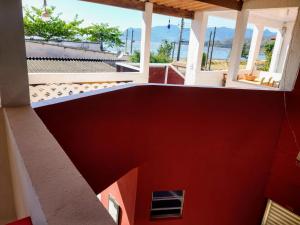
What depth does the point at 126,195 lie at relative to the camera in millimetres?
4953

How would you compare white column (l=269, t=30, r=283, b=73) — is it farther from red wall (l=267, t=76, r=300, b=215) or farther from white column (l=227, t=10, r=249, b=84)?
red wall (l=267, t=76, r=300, b=215)

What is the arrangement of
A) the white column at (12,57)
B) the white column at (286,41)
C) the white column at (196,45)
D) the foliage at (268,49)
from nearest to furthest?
1. the white column at (12,57)
2. the white column at (196,45)
3. the white column at (286,41)
4. the foliage at (268,49)

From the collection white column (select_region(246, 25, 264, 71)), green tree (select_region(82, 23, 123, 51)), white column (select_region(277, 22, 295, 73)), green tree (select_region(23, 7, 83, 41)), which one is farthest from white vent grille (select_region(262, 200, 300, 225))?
green tree (select_region(23, 7, 83, 41))

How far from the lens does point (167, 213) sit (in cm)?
500

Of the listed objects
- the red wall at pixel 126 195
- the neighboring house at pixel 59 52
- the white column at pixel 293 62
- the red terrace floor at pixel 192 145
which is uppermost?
the white column at pixel 293 62

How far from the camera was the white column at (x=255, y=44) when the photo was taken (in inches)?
351

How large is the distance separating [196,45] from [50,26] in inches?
342

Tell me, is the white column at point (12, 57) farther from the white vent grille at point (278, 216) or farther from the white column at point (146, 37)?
the white vent grille at point (278, 216)

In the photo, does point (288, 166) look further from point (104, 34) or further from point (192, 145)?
point (104, 34)

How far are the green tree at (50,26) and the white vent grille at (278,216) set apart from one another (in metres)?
12.1

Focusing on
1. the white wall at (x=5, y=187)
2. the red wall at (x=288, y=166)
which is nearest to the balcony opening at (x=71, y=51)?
the white wall at (x=5, y=187)

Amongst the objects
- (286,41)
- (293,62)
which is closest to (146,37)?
(293,62)

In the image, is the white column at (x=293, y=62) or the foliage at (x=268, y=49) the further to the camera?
Result: the foliage at (x=268, y=49)

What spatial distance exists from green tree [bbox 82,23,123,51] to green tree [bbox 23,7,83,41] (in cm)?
75
